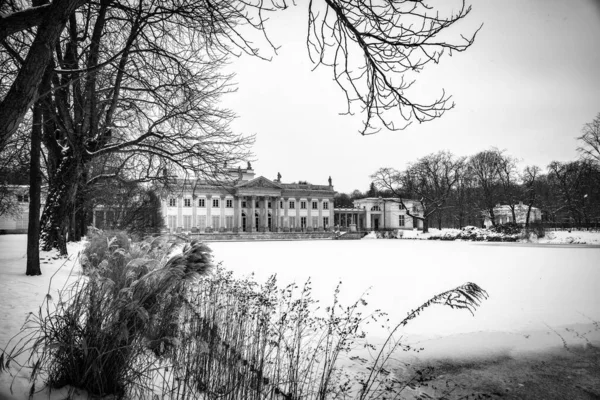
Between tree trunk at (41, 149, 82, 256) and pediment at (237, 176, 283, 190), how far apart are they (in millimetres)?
40940

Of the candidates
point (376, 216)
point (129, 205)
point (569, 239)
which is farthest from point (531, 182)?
point (129, 205)

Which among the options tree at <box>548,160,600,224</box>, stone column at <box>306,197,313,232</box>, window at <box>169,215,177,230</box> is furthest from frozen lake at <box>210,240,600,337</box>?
stone column at <box>306,197,313,232</box>

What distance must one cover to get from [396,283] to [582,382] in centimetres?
549

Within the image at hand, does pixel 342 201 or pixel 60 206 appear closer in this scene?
pixel 60 206

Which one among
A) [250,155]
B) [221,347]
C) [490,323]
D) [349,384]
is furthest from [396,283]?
[221,347]

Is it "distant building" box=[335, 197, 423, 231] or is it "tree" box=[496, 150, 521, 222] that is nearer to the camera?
"tree" box=[496, 150, 521, 222]

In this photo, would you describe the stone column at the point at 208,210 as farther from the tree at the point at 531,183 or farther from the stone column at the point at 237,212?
the tree at the point at 531,183

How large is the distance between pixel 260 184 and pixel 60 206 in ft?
141

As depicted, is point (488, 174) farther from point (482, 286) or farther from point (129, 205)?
point (129, 205)

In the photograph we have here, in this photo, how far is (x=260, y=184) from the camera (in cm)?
5309

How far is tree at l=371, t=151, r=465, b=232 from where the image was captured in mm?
42750

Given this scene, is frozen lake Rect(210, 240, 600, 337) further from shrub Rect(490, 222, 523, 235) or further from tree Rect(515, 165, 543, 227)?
tree Rect(515, 165, 543, 227)

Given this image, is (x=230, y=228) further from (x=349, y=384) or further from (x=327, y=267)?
(x=349, y=384)

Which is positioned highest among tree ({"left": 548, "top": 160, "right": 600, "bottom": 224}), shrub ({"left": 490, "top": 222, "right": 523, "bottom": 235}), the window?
tree ({"left": 548, "top": 160, "right": 600, "bottom": 224})
